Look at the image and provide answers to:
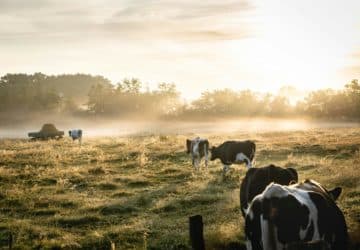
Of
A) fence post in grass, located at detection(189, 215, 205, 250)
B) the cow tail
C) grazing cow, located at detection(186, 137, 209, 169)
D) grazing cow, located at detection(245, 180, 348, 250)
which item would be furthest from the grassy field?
the cow tail

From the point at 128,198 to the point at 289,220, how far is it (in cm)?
1132

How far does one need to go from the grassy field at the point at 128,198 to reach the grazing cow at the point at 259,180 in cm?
98

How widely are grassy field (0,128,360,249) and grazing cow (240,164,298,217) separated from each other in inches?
38.7

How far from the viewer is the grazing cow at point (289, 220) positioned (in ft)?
24.6

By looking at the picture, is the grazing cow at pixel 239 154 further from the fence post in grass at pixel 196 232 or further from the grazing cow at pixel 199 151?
the fence post in grass at pixel 196 232

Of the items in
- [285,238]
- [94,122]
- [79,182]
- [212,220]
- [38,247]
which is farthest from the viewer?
[94,122]

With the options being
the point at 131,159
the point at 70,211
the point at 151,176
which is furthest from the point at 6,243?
the point at 131,159

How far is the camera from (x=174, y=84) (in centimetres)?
13288

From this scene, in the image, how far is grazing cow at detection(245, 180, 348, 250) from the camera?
295 inches

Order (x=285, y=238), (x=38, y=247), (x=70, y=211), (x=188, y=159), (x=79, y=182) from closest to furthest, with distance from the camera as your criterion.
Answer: (x=285, y=238) → (x=38, y=247) → (x=70, y=211) → (x=79, y=182) → (x=188, y=159)

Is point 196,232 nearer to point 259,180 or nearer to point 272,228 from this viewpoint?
point 272,228

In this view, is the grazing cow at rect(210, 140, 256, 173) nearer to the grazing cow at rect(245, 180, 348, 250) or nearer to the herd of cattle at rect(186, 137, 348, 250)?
the herd of cattle at rect(186, 137, 348, 250)

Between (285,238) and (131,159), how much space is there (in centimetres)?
2209

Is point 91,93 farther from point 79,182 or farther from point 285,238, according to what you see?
point 285,238
